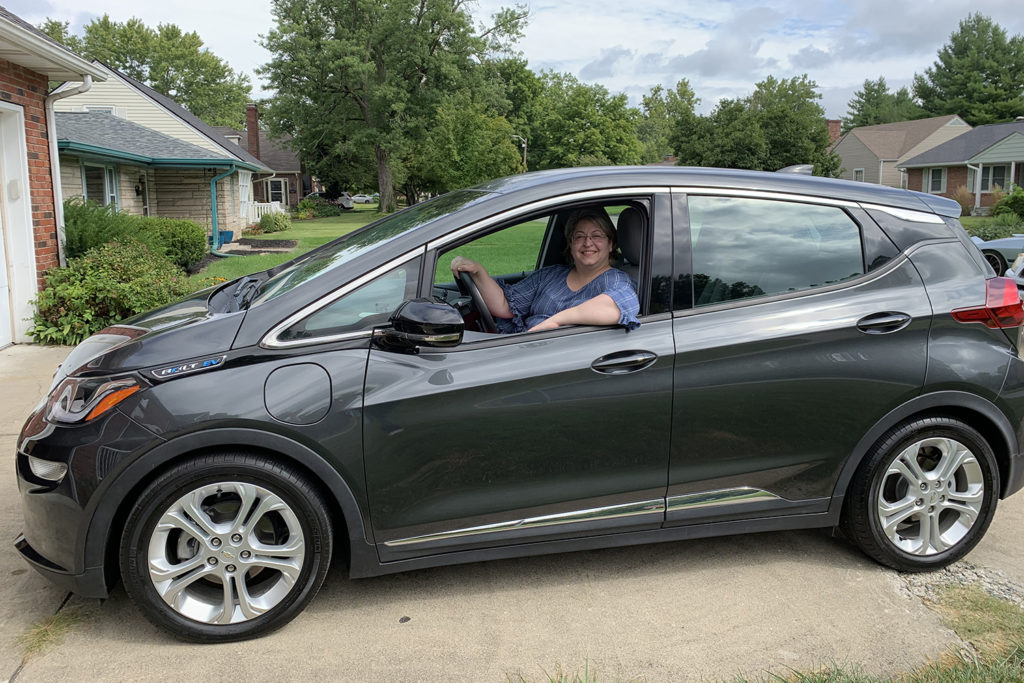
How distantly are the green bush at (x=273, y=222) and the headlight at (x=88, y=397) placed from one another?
34486 mm

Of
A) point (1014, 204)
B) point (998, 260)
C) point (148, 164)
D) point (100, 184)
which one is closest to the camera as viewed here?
point (998, 260)

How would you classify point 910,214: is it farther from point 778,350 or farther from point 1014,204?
point 1014,204

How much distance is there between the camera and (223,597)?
306 cm

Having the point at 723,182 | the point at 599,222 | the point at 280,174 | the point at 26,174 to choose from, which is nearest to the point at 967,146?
the point at 280,174

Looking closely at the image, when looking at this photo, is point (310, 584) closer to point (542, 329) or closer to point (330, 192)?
point (542, 329)

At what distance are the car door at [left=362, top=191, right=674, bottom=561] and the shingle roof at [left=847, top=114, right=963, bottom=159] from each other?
60.5m

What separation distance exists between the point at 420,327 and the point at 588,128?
6722 centimetres

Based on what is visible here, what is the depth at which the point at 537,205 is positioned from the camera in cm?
332

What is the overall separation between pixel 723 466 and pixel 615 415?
1.79 feet

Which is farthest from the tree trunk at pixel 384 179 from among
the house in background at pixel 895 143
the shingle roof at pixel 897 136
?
the shingle roof at pixel 897 136

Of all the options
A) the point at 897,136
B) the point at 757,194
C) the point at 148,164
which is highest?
the point at 897,136

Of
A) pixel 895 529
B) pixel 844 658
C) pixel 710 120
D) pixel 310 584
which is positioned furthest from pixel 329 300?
pixel 710 120

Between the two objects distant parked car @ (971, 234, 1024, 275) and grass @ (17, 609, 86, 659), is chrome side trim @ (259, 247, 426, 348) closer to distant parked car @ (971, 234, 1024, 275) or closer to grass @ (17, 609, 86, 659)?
grass @ (17, 609, 86, 659)

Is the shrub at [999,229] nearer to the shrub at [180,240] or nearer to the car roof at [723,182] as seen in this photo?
the shrub at [180,240]
